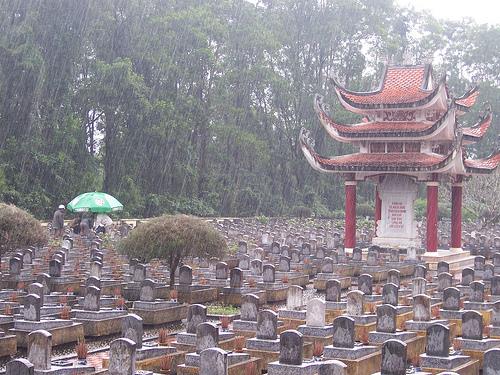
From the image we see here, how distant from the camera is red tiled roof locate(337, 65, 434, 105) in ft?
98.8

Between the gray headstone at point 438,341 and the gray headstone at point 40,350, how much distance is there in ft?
18.1

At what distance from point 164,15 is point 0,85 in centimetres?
1401

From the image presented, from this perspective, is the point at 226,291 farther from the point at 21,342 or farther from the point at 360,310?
the point at 21,342

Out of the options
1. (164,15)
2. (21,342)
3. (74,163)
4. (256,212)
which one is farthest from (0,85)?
(21,342)

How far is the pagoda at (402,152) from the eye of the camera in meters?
28.9

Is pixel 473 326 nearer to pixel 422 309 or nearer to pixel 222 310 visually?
pixel 422 309

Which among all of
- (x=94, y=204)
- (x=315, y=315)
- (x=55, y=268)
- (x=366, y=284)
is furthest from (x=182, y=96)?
(x=315, y=315)

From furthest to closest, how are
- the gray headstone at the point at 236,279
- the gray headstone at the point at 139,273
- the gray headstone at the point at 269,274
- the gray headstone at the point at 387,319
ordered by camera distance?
1. the gray headstone at the point at 269,274
2. the gray headstone at the point at 236,279
3. the gray headstone at the point at 139,273
4. the gray headstone at the point at 387,319

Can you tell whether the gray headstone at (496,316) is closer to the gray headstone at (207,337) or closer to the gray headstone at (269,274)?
the gray headstone at (207,337)

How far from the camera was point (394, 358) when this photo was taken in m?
10.9

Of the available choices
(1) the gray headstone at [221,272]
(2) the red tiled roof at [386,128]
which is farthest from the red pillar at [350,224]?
(1) the gray headstone at [221,272]

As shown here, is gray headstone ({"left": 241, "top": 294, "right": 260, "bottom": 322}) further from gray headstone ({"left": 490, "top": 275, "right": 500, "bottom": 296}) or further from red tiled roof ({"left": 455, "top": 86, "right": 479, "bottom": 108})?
red tiled roof ({"left": 455, "top": 86, "right": 479, "bottom": 108})

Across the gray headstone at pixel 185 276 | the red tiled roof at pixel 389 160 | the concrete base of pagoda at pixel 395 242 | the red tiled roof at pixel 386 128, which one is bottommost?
the gray headstone at pixel 185 276

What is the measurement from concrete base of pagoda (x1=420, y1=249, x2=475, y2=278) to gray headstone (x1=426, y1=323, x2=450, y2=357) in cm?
1458
